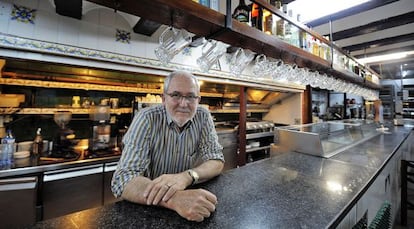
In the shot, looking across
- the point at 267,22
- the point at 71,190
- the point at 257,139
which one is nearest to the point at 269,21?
the point at 267,22

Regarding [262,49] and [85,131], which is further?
[85,131]

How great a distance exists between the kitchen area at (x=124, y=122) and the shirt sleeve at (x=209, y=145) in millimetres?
151

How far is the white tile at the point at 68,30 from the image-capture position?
1757 mm

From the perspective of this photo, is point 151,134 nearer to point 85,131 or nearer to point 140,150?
point 140,150

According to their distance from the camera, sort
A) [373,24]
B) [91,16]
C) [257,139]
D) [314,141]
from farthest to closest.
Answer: [257,139] → [373,24] → [91,16] → [314,141]

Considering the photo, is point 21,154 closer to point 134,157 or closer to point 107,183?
point 107,183

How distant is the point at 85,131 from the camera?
2547 millimetres

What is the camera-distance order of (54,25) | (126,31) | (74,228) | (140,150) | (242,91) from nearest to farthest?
(74,228), (140,150), (54,25), (126,31), (242,91)

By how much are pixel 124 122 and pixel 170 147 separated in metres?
1.81

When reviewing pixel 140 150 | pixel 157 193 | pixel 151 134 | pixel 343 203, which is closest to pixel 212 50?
pixel 151 134

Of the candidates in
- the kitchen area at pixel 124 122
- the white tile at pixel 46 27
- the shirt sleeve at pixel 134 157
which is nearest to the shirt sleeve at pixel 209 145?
the kitchen area at pixel 124 122

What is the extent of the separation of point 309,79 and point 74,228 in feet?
8.51

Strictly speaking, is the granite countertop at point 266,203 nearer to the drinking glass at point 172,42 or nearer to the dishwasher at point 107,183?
the drinking glass at point 172,42

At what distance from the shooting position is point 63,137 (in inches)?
85.5
